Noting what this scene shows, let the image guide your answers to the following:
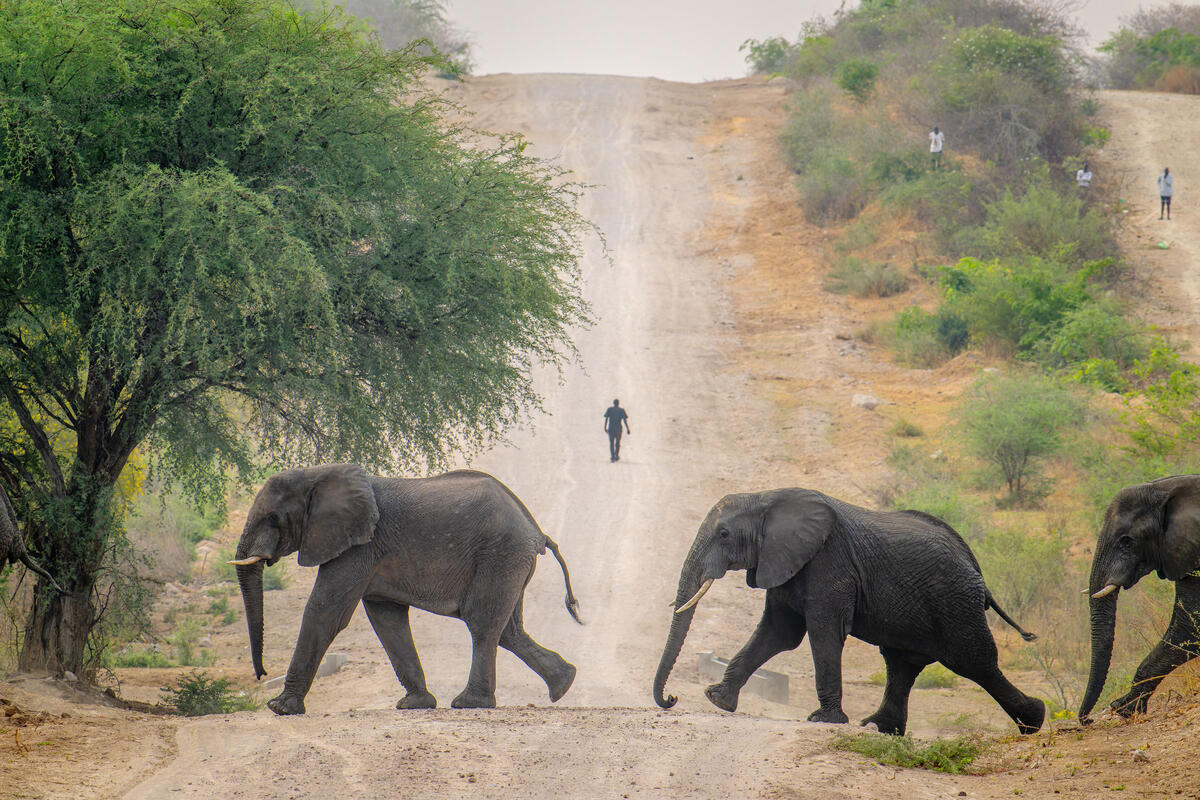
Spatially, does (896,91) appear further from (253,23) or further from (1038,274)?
(253,23)

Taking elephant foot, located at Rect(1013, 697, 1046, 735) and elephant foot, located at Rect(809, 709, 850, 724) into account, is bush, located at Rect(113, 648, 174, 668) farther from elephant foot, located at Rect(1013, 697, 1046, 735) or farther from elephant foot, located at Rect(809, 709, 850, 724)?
elephant foot, located at Rect(1013, 697, 1046, 735)

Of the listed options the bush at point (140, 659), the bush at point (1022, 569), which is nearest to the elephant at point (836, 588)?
the bush at point (1022, 569)

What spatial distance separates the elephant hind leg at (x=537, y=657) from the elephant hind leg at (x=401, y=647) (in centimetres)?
83

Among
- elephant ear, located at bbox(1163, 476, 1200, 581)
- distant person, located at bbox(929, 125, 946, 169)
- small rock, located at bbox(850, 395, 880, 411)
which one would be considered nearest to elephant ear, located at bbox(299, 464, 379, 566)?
elephant ear, located at bbox(1163, 476, 1200, 581)

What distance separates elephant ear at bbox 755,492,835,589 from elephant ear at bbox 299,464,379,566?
3.31 m

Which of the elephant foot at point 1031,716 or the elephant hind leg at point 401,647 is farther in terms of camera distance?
the elephant hind leg at point 401,647

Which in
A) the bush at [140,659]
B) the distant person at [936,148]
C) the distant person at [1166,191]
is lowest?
the bush at [140,659]

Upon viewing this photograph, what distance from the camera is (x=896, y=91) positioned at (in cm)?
3897

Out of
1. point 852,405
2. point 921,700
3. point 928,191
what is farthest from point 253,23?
point 928,191

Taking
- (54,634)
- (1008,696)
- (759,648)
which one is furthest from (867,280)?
(54,634)

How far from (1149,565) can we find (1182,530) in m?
0.46

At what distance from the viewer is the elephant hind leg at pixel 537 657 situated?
35.1 ft

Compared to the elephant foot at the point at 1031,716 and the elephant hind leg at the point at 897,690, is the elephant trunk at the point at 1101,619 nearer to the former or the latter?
the elephant foot at the point at 1031,716

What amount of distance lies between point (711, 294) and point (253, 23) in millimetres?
20826
